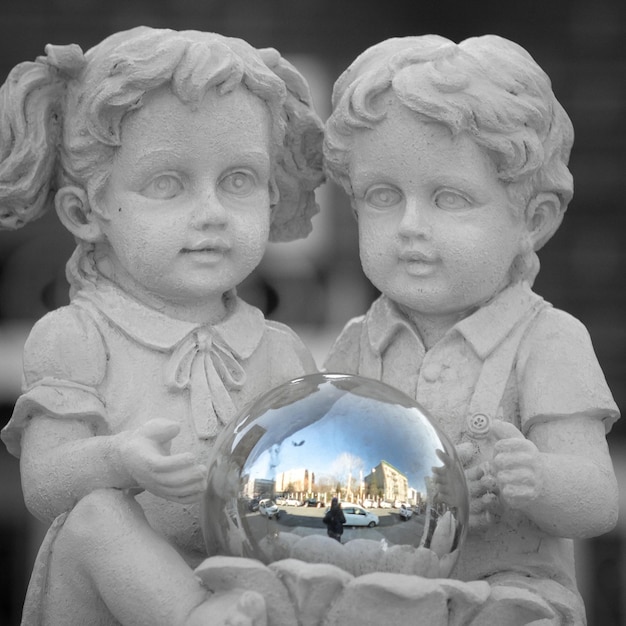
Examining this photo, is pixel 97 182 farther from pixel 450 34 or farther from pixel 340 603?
pixel 450 34

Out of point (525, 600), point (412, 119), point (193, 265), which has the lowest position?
point (525, 600)

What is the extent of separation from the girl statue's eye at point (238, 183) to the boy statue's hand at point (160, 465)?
482mm

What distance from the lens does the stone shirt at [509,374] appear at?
310cm

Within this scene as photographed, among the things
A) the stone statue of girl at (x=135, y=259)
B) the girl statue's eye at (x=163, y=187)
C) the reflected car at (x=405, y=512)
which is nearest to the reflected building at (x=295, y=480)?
the reflected car at (x=405, y=512)

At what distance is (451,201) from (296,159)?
14.5 inches

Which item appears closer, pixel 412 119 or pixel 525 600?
pixel 525 600

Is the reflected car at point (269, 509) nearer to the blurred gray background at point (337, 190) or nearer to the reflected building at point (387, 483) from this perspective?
the reflected building at point (387, 483)

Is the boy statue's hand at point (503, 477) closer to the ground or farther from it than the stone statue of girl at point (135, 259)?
closer to the ground

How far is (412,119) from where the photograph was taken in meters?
3.11

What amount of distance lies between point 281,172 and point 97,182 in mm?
370

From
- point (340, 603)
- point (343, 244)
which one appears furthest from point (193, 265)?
point (343, 244)

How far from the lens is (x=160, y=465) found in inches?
112

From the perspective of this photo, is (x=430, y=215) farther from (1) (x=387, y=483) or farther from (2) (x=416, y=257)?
(1) (x=387, y=483)

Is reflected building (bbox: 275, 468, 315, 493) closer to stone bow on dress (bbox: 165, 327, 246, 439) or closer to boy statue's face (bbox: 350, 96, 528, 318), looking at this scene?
stone bow on dress (bbox: 165, 327, 246, 439)
